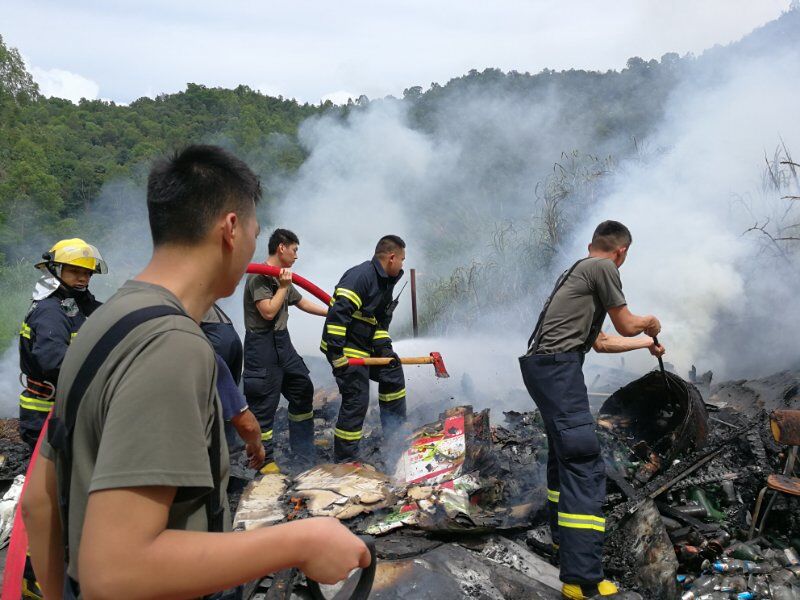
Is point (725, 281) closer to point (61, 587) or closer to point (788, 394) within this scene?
point (788, 394)

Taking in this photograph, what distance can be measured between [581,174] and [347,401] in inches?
381

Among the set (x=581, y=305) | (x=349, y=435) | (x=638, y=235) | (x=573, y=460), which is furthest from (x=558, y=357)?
(x=638, y=235)

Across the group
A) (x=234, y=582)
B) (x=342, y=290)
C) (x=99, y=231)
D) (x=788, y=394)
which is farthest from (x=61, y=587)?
(x=99, y=231)

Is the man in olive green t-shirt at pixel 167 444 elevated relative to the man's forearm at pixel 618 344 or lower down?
elevated

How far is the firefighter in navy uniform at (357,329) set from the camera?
17.1ft

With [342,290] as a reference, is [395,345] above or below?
below

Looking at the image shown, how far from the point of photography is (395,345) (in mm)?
10773

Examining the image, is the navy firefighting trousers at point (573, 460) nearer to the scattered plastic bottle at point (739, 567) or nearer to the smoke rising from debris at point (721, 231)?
the scattered plastic bottle at point (739, 567)

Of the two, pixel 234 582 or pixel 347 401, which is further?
pixel 347 401

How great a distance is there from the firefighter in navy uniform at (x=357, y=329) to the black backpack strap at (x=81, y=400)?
13.3 ft

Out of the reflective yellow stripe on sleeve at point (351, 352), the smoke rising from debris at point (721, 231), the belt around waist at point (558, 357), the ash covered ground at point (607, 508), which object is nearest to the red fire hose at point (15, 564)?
the ash covered ground at point (607, 508)

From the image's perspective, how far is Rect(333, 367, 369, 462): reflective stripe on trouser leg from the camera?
5.34 metres

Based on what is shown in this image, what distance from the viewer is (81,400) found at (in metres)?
0.99

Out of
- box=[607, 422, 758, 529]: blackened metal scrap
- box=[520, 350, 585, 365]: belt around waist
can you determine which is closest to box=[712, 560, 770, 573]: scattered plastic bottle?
box=[607, 422, 758, 529]: blackened metal scrap
